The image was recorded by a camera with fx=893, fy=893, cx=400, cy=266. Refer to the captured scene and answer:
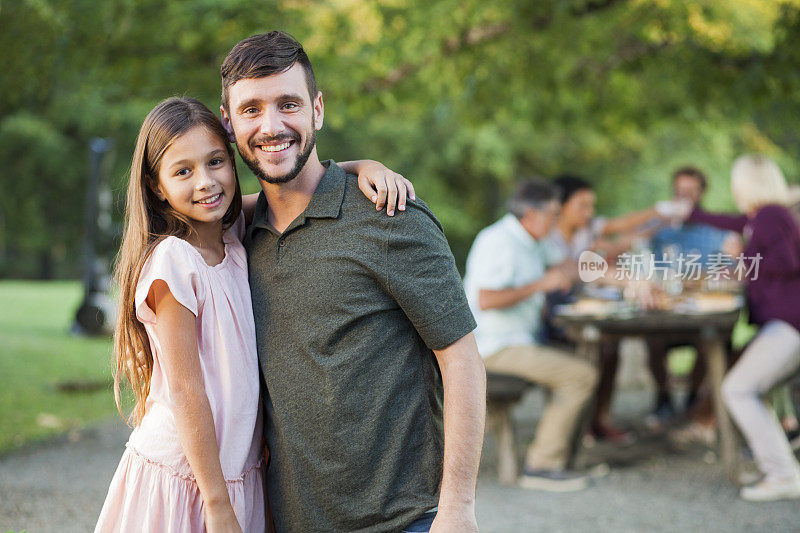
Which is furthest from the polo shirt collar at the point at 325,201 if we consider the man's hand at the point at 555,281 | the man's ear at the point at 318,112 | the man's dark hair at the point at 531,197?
the man's dark hair at the point at 531,197

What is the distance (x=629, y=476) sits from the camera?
5941mm

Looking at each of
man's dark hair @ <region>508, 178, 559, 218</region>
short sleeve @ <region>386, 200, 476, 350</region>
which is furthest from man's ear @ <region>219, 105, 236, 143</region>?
man's dark hair @ <region>508, 178, 559, 218</region>

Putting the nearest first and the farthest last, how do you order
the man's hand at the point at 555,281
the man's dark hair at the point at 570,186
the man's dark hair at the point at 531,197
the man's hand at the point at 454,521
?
the man's hand at the point at 454,521 < the man's hand at the point at 555,281 < the man's dark hair at the point at 531,197 < the man's dark hair at the point at 570,186

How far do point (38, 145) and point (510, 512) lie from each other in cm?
2669

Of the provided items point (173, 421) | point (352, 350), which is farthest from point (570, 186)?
point (173, 421)

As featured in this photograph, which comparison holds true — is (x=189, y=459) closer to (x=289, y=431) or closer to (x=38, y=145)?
(x=289, y=431)

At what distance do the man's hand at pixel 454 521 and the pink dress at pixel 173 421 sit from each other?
0.49 m

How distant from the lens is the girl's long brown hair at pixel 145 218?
7.07ft

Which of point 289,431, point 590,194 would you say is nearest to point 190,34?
point 590,194

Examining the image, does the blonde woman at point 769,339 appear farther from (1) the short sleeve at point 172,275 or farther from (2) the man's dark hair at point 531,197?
(1) the short sleeve at point 172,275

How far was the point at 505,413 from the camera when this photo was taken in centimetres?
590

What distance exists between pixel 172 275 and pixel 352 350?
45 centimetres

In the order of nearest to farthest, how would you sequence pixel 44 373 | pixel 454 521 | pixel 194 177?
pixel 454 521 < pixel 194 177 < pixel 44 373

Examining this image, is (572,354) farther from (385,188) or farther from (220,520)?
(220,520)
